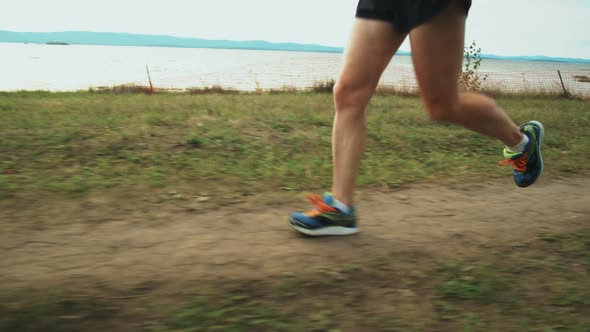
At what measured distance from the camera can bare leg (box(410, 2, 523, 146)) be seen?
2377 mm

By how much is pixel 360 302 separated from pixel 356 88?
3.61ft

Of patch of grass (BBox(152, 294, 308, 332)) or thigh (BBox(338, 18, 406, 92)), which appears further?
thigh (BBox(338, 18, 406, 92))

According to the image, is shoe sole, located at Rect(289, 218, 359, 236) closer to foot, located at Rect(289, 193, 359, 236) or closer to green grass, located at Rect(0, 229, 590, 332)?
foot, located at Rect(289, 193, 359, 236)

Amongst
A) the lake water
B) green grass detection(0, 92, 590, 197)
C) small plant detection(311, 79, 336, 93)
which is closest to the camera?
green grass detection(0, 92, 590, 197)

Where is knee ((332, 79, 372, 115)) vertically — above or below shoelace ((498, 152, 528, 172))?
above

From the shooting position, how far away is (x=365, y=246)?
2502 millimetres

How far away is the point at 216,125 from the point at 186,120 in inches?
15.1

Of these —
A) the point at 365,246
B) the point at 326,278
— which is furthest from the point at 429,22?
the point at 326,278

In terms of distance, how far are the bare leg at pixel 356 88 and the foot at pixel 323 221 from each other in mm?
84

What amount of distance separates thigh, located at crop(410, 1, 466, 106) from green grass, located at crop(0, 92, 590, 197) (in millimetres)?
1306

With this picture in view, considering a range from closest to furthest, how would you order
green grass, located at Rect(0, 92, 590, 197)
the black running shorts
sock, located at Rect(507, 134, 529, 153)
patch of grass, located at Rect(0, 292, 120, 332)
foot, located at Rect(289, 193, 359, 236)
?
patch of grass, located at Rect(0, 292, 120, 332) → the black running shorts → foot, located at Rect(289, 193, 359, 236) → sock, located at Rect(507, 134, 529, 153) → green grass, located at Rect(0, 92, 590, 197)

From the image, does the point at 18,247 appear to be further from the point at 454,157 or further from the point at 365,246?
the point at 454,157

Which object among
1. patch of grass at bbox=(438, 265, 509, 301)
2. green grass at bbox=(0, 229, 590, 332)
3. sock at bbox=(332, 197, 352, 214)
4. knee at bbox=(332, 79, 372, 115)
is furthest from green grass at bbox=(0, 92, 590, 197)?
patch of grass at bbox=(438, 265, 509, 301)

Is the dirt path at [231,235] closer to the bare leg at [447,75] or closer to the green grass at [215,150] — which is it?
the green grass at [215,150]
